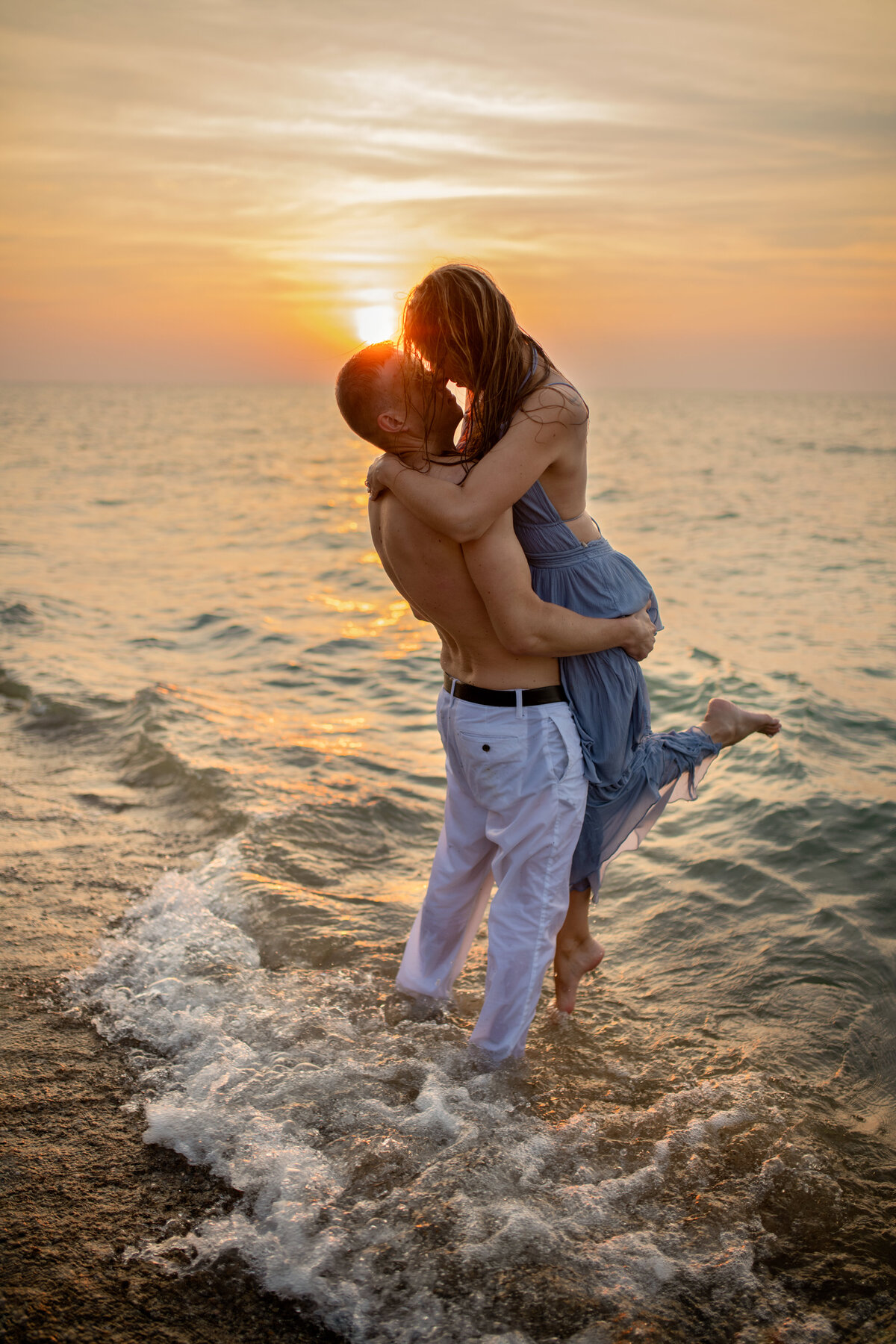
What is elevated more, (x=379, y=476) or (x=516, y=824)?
(x=379, y=476)

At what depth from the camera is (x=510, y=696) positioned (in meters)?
2.97

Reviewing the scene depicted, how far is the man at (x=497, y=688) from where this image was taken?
2703 millimetres

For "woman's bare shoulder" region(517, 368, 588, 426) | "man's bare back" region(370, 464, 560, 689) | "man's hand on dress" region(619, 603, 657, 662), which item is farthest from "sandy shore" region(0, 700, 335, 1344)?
"woman's bare shoulder" region(517, 368, 588, 426)

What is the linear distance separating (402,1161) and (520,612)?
1676 millimetres

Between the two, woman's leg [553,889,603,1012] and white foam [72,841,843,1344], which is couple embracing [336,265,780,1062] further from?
white foam [72,841,843,1344]

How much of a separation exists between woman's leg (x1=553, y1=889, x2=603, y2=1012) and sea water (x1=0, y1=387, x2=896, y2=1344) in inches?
7.0

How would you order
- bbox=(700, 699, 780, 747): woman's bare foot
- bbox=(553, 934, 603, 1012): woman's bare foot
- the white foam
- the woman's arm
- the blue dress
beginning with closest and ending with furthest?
1. the white foam
2. the woman's arm
3. the blue dress
4. bbox=(700, 699, 780, 747): woman's bare foot
5. bbox=(553, 934, 603, 1012): woman's bare foot

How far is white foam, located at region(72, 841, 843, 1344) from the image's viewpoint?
246cm

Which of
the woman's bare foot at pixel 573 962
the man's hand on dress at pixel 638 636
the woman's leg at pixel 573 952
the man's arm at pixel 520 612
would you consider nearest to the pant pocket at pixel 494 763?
the man's arm at pixel 520 612

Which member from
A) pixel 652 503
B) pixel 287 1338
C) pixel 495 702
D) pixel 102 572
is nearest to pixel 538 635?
pixel 495 702

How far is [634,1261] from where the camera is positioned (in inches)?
101

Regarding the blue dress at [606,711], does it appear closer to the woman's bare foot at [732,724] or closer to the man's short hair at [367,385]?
the woman's bare foot at [732,724]

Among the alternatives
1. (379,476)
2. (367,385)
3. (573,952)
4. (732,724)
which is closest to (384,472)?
(379,476)

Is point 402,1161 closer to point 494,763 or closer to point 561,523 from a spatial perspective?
point 494,763
